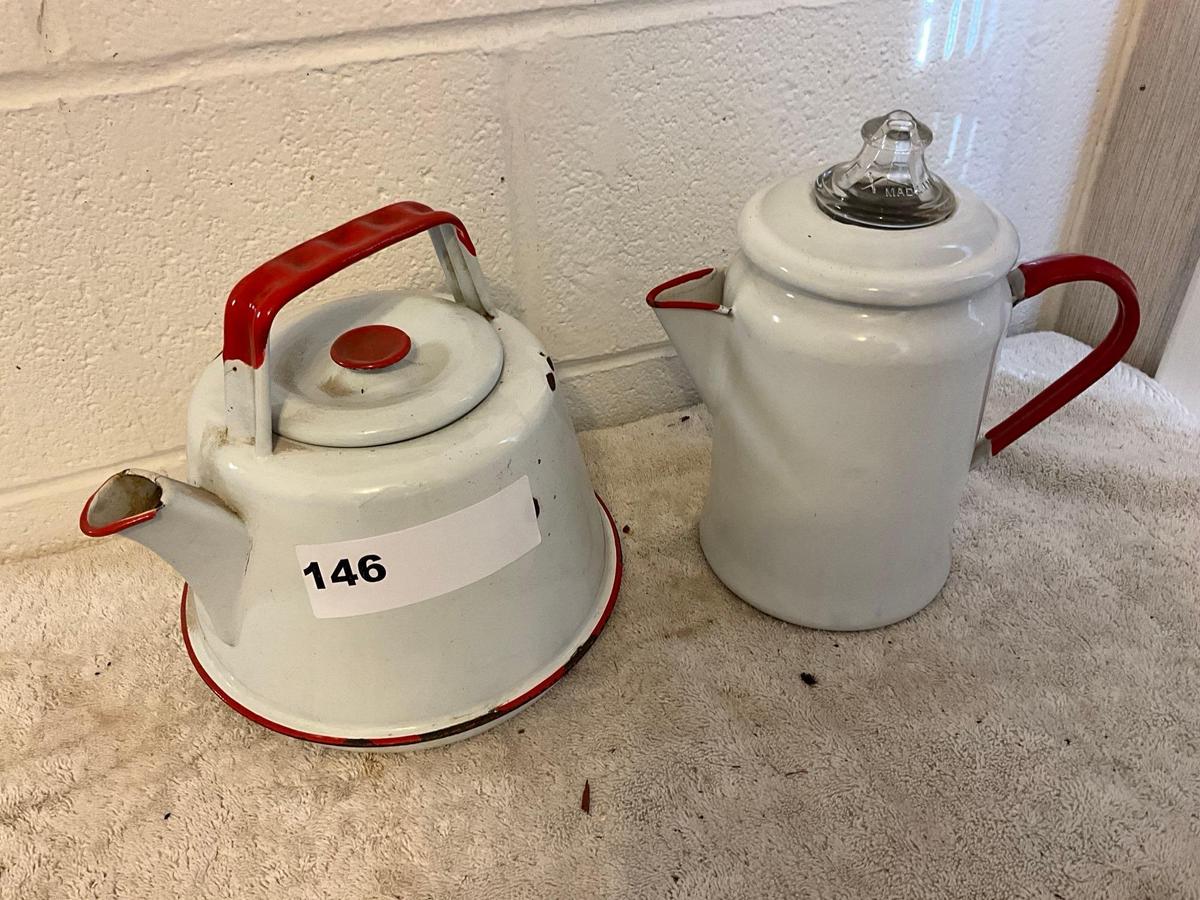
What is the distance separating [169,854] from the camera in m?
0.52

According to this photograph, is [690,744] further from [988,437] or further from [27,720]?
[27,720]

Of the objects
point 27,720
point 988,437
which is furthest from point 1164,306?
point 27,720

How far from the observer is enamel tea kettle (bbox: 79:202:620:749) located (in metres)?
0.48

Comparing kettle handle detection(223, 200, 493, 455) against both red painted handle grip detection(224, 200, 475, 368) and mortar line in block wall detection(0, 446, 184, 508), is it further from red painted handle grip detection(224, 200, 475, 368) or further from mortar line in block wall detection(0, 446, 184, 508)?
mortar line in block wall detection(0, 446, 184, 508)

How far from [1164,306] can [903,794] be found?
1.77 feet

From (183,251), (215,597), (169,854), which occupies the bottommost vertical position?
(169,854)

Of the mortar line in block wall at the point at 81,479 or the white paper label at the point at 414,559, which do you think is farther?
the mortar line in block wall at the point at 81,479

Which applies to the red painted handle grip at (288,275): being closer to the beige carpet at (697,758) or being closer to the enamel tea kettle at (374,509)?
the enamel tea kettle at (374,509)

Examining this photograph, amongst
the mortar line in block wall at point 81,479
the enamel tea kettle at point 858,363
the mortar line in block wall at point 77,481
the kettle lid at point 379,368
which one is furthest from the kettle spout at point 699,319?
the mortar line in block wall at point 77,481

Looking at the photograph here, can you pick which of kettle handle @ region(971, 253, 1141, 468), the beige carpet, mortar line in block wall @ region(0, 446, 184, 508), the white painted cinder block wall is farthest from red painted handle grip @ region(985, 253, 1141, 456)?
mortar line in block wall @ region(0, 446, 184, 508)

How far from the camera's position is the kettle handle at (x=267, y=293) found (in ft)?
1.51

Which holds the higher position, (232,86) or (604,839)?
(232,86)

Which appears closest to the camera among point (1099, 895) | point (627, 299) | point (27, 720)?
point (1099, 895)

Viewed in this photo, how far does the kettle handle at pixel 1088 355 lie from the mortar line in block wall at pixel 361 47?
26 centimetres
